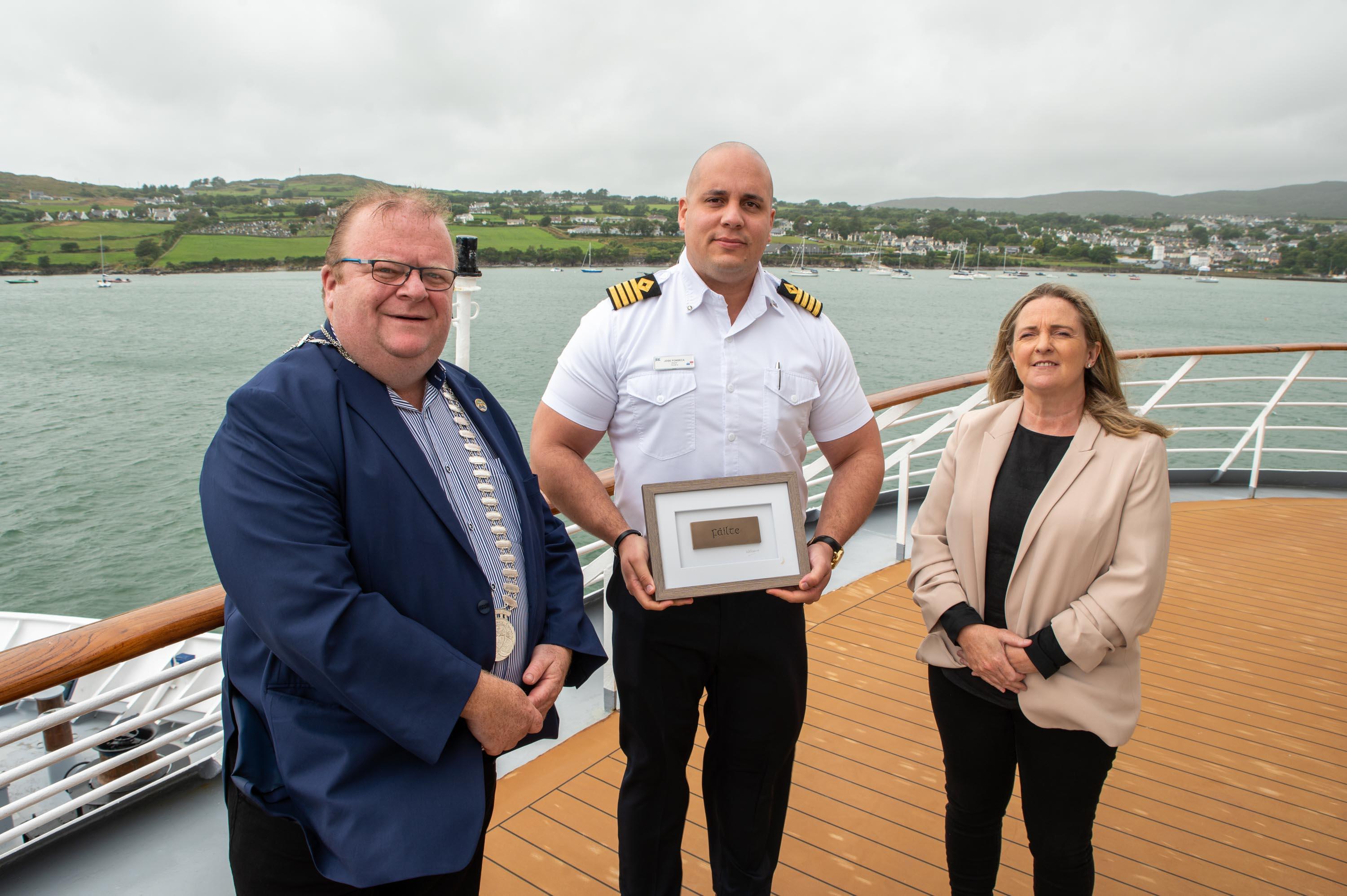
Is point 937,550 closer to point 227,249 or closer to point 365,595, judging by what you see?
point 365,595

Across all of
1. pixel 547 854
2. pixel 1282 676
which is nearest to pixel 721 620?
pixel 547 854

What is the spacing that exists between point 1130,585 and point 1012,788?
19.0 inches

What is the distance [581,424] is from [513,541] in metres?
0.41

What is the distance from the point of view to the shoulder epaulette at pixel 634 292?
1.52m

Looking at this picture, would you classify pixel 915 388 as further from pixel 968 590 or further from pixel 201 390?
pixel 201 390

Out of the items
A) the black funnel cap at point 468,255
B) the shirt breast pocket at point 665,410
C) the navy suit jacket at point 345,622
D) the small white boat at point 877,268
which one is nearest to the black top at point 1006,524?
the shirt breast pocket at point 665,410

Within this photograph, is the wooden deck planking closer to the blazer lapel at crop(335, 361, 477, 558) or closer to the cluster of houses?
the blazer lapel at crop(335, 361, 477, 558)

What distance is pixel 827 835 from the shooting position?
6.30 ft

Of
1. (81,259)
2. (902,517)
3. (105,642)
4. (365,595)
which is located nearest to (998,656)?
(365,595)

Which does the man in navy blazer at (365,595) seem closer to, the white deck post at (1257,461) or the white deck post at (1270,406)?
the white deck post at (1270,406)

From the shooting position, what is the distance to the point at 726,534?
1.38 metres

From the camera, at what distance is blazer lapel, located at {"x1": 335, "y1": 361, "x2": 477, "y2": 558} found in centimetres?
100

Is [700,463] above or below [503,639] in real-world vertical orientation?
above

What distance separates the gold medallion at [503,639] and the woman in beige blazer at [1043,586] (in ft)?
2.64
